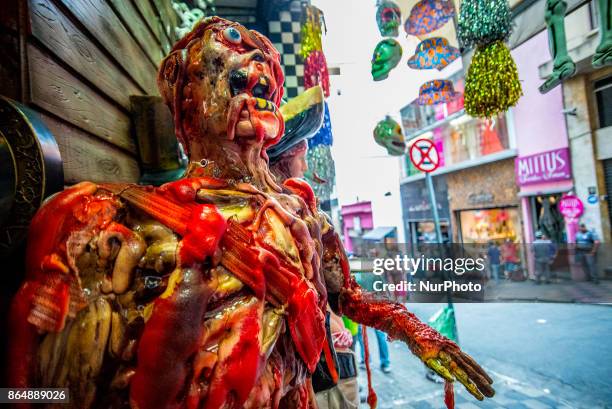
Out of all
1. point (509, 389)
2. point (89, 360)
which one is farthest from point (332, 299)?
point (509, 389)

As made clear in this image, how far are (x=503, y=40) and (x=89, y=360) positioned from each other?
147 inches

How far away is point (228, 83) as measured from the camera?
1.07 meters

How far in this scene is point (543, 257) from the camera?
8.75 ft

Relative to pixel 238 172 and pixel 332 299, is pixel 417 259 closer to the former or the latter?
pixel 332 299

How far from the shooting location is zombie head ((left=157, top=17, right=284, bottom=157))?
42.0 inches

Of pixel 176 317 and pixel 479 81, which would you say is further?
pixel 479 81

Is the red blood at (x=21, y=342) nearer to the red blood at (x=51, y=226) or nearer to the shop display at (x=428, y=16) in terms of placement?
the red blood at (x=51, y=226)

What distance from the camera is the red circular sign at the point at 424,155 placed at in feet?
12.1

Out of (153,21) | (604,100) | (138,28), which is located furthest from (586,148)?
(138,28)

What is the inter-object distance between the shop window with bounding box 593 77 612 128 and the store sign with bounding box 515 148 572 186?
78 centimetres

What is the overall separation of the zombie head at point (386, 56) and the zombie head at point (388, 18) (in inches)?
3.9

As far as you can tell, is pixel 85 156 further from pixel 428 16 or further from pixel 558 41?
pixel 428 16

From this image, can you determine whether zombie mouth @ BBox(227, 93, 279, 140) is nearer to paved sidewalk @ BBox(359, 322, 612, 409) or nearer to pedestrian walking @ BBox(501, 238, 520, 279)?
pedestrian walking @ BBox(501, 238, 520, 279)

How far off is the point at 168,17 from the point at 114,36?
147 centimetres
